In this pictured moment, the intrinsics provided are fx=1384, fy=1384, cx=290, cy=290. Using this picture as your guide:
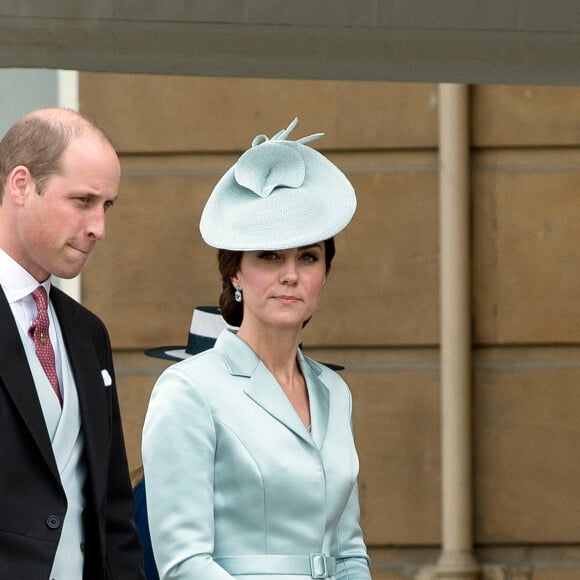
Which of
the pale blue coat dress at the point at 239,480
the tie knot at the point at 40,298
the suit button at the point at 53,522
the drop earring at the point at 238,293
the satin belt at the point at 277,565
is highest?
the drop earring at the point at 238,293

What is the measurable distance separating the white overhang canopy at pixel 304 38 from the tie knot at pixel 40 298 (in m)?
0.59

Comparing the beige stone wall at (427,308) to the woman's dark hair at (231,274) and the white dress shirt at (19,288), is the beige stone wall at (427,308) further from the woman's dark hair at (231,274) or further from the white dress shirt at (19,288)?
the white dress shirt at (19,288)

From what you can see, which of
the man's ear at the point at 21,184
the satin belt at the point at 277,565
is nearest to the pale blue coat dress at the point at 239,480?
the satin belt at the point at 277,565

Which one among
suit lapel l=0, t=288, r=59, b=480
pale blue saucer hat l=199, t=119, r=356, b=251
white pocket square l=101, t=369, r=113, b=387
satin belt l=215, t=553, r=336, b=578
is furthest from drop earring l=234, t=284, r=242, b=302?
suit lapel l=0, t=288, r=59, b=480

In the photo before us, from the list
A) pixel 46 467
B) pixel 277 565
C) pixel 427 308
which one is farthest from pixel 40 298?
pixel 427 308

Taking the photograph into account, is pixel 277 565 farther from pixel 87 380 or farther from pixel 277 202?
pixel 277 202

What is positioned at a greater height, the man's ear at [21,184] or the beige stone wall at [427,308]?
the beige stone wall at [427,308]

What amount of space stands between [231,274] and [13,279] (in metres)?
0.60

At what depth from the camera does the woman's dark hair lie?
280 cm

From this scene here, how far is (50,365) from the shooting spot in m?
2.37

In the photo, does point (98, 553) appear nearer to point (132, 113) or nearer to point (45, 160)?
point (45, 160)

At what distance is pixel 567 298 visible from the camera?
515 centimetres

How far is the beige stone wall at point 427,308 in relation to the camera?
203 inches

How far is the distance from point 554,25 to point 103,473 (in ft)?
→ 4.26
